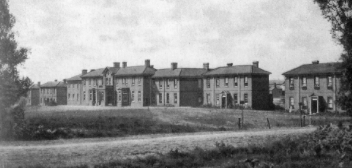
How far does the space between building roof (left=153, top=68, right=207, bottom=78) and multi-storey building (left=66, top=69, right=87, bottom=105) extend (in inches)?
936

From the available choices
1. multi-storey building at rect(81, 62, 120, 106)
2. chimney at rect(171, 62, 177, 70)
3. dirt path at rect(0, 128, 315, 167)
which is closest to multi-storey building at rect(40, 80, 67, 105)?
multi-storey building at rect(81, 62, 120, 106)

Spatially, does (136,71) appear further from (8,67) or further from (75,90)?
(8,67)

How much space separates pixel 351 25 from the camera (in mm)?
17938

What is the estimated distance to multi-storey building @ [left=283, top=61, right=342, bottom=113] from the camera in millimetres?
40881

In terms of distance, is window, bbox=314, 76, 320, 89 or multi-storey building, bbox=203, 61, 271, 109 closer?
window, bbox=314, 76, 320, 89

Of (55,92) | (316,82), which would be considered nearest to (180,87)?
(316,82)

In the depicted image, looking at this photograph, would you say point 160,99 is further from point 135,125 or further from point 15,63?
point 15,63

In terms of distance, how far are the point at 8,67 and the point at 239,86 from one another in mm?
36123

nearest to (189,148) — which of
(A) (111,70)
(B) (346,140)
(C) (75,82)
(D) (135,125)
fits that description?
(B) (346,140)

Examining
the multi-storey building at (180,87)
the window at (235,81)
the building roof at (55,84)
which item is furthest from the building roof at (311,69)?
the building roof at (55,84)

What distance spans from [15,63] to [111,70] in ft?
150

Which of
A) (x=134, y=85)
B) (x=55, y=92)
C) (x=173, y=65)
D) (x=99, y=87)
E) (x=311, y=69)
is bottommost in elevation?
(x=55, y=92)

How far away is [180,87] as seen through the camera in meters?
56.7

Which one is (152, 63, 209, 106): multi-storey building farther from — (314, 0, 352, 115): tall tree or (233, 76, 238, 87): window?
(314, 0, 352, 115): tall tree
